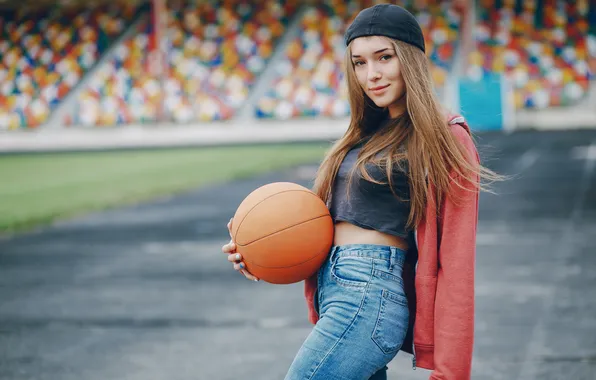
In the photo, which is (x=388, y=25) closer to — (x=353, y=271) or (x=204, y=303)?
(x=353, y=271)

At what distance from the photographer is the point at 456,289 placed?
2402 millimetres

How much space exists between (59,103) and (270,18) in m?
9.36

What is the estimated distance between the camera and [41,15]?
34906 millimetres

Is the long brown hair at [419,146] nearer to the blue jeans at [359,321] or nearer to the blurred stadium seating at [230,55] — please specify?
the blue jeans at [359,321]

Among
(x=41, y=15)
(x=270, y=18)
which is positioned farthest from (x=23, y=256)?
(x=41, y=15)

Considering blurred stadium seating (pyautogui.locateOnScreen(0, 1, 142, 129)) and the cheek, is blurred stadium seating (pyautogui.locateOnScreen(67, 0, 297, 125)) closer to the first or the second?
blurred stadium seating (pyautogui.locateOnScreen(0, 1, 142, 129))

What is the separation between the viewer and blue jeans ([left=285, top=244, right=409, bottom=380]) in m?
2.38

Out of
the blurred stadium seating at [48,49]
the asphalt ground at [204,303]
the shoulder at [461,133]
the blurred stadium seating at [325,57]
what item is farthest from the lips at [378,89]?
the blurred stadium seating at [48,49]

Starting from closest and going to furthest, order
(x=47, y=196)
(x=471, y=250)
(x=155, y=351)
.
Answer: (x=471, y=250) → (x=155, y=351) → (x=47, y=196)

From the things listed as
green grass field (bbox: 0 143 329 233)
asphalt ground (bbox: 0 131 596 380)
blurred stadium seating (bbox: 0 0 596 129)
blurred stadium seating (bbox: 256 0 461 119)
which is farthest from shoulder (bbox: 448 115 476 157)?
blurred stadium seating (bbox: 256 0 461 119)

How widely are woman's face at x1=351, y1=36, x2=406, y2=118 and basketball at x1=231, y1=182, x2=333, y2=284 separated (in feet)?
1.37

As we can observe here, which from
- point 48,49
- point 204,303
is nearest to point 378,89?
point 204,303

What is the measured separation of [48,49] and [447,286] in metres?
33.9

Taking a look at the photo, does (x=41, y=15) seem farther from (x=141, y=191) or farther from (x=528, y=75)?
(x=141, y=191)
